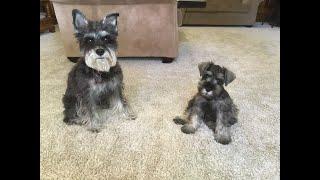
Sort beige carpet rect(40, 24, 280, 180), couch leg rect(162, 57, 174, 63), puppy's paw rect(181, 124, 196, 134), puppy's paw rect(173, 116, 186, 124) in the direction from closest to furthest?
beige carpet rect(40, 24, 280, 180) → puppy's paw rect(181, 124, 196, 134) → puppy's paw rect(173, 116, 186, 124) → couch leg rect(162, 57, 174, 63)

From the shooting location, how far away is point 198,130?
187cm

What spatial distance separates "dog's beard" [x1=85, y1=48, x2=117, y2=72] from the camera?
1.69m

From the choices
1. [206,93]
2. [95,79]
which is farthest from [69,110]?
[206,93]

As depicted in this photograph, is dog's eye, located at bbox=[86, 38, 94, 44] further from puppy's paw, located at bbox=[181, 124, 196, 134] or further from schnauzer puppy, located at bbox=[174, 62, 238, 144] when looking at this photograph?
puppy's paw, located at bbox=[181, 124, 196, 134]

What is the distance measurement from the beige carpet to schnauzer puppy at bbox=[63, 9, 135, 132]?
98 mm

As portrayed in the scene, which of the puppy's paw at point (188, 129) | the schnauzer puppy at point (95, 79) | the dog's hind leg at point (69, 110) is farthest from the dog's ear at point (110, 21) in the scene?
the puppy's paw at point (188, 129)

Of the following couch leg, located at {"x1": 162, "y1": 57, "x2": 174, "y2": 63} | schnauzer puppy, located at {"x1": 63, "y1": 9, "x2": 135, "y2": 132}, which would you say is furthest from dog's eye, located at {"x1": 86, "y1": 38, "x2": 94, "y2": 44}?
couch leg, located at {"x1": 162, "y1": 57, "x2": 174, "y2": 63}

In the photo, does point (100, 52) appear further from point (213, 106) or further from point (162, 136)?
point (213, 106)

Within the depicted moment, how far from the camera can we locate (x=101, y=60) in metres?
1.70

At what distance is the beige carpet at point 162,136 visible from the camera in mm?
1544

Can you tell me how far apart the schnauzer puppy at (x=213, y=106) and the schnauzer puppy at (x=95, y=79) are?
0.42m

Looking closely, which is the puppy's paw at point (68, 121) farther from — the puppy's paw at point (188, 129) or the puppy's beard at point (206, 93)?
the puppy's beard at point (206, 93)

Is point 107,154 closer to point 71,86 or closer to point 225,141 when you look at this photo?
point 71,86

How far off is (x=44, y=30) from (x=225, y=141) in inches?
127
